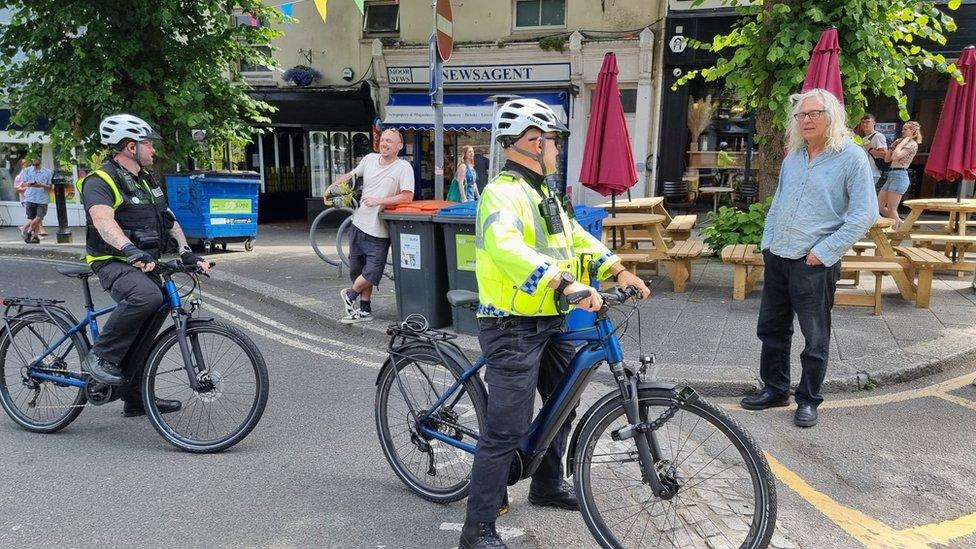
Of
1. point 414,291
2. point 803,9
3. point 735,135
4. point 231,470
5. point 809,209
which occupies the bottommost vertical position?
point 231,470

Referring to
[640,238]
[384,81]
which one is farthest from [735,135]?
[384,81]

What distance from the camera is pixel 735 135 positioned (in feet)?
47.0

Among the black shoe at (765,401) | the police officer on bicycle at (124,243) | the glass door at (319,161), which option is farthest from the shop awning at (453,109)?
the police officer on bicycle at (124,243)

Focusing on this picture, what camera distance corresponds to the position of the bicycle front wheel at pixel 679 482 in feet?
8.54

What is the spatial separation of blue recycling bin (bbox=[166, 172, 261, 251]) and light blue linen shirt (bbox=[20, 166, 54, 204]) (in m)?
4.21

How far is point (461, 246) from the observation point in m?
6.02

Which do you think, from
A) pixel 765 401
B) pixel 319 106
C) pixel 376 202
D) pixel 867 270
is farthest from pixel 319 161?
pixel 765 401

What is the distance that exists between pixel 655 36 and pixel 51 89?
10848 mm

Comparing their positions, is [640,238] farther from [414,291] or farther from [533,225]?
[533,225]

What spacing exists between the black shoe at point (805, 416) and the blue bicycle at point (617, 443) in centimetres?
150

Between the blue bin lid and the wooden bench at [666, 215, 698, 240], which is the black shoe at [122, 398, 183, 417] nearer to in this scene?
the blue bin lid

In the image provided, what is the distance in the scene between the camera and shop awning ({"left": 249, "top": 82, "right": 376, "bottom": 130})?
16.3 m

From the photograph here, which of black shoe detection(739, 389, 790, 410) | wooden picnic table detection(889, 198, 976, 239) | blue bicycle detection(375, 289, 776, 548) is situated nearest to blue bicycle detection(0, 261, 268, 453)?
blue bicycle detection(375, 289, 776, 548)

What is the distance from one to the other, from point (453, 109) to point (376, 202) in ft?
33.3
